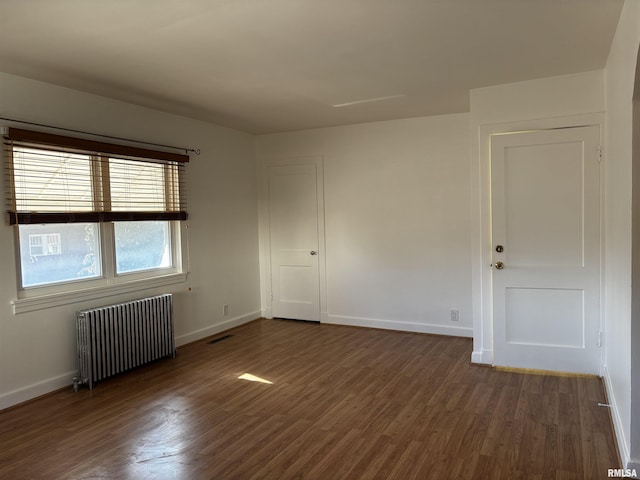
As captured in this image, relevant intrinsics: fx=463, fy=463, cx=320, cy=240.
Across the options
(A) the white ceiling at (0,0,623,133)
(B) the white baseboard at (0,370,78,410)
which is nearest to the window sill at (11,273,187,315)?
(B) the white baseboard at (0,370,78,410)

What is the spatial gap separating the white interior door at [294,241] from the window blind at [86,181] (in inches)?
61.1

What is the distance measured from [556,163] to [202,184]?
3.64 m

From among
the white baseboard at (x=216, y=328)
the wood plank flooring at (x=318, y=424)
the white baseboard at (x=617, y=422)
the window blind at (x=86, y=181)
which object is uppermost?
the window blind at (x=86, y=181)

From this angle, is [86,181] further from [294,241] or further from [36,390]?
[294,241]

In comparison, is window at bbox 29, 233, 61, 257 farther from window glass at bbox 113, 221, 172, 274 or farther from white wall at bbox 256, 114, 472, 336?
white wall at bbox 256, 114, 472, 336

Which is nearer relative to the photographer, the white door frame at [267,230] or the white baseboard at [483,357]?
the white baseboard at [483,357]

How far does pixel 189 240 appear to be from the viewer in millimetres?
5152

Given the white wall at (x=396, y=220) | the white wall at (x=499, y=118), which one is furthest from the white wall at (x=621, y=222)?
the white wall at (x=396, y=220)

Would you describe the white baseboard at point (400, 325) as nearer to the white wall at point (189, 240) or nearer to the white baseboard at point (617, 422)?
the white wall at point (189, 240)

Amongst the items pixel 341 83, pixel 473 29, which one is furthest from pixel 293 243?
pixel 473 29

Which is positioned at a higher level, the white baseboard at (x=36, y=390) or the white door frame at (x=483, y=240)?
the white door frame at (x=483, y=240)

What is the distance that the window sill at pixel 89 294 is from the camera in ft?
11.7

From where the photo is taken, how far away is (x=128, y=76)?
3.58m

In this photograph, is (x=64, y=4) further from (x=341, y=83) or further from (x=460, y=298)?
(x=460, y=298)
